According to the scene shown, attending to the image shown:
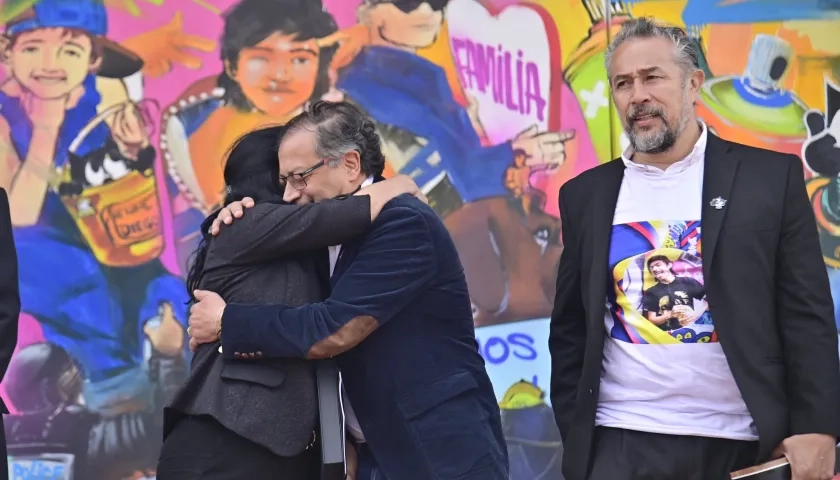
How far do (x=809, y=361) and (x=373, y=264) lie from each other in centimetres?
111

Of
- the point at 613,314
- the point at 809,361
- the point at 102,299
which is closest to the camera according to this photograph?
the point at 809,361

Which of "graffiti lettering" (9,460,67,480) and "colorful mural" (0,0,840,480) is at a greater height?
"colorful mural" (0,0,840,480)

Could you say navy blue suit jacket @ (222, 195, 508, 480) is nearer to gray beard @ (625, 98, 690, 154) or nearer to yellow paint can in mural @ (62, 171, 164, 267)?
gray beard @ (625, 98, 690, 154)

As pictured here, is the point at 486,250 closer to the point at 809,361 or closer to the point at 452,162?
the point at 452,162

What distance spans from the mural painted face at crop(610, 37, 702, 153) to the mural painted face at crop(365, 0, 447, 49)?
176 cm

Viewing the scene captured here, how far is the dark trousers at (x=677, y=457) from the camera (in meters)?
2.68

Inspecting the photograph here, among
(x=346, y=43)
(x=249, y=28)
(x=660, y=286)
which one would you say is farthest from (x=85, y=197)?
(x=660, y=286)

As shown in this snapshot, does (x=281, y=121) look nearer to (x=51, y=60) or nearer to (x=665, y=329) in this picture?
(x=51, y=60)

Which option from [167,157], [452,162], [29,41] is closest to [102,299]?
[167,157]

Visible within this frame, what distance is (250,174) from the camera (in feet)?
9.93

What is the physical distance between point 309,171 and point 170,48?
6.00 ft

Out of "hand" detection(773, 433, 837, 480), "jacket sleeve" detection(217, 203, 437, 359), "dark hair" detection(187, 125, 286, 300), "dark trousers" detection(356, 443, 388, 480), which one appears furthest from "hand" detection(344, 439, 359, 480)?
"hand" detection(773, 433, 837, 480)

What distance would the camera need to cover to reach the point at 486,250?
4.58 metres

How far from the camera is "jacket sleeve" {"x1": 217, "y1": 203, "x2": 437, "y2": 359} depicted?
2.72 meters
